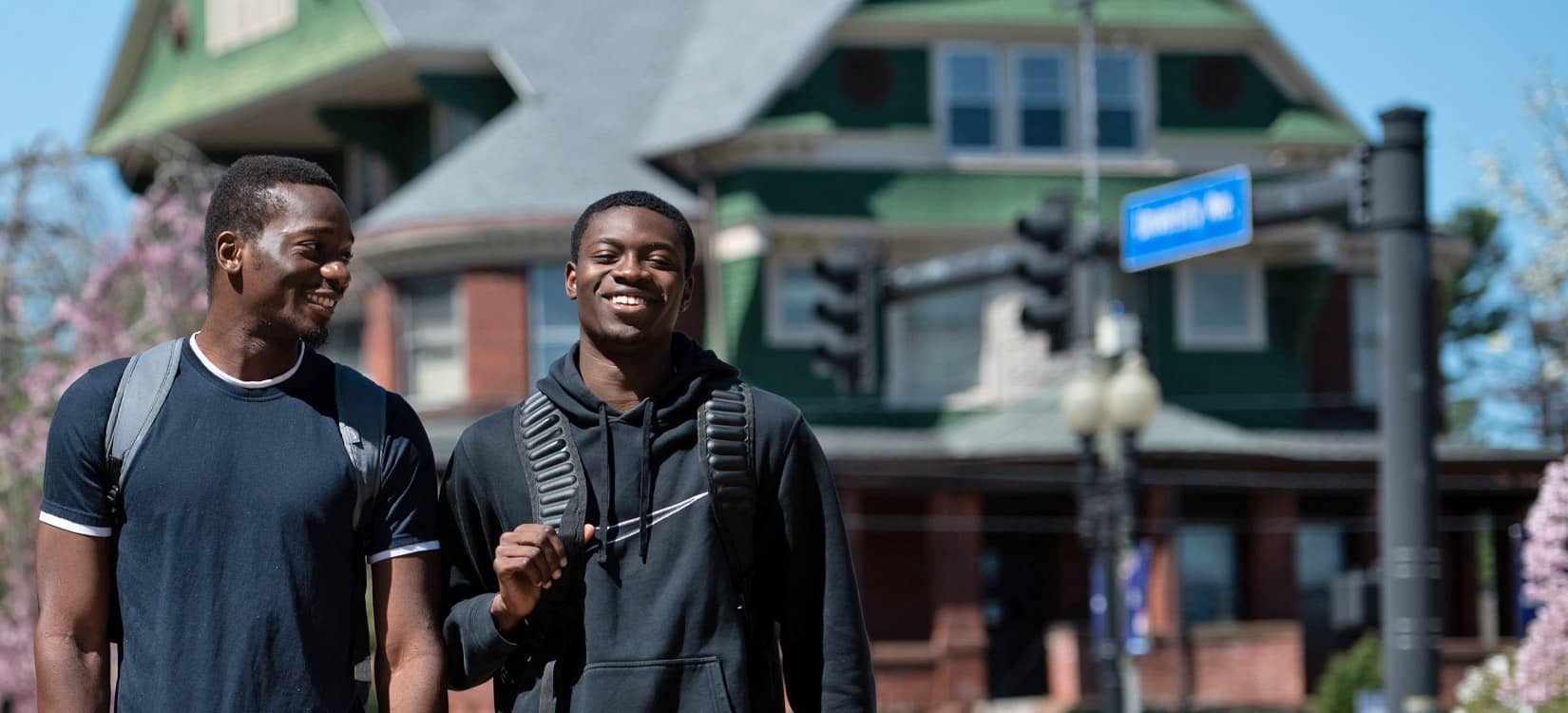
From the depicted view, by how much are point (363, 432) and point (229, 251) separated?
471 mm

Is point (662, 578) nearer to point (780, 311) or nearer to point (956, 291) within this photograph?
point (956, 291)

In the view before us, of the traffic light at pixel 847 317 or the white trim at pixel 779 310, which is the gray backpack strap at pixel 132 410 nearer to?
→ the traffic light at pixel 847 317

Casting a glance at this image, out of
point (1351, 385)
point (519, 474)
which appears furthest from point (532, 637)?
point (1351, 385)

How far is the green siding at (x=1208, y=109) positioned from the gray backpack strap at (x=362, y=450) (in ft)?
98.4

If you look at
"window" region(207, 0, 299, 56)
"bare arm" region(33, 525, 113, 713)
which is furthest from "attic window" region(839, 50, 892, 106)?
"bare arm" region(33, 525, 113, 713)

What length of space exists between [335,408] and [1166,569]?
95.1ft

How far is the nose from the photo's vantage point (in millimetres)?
4973

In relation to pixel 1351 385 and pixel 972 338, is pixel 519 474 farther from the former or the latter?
pixel 1351 385

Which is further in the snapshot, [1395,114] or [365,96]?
[365,96]

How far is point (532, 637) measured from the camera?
520 centimetres

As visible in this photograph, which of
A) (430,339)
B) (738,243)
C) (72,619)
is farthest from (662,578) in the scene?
(430,339)

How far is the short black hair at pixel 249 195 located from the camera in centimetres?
499

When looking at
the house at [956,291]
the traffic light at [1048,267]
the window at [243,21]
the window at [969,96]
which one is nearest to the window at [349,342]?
the house at [956,291]

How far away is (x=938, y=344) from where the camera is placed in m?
34.1
